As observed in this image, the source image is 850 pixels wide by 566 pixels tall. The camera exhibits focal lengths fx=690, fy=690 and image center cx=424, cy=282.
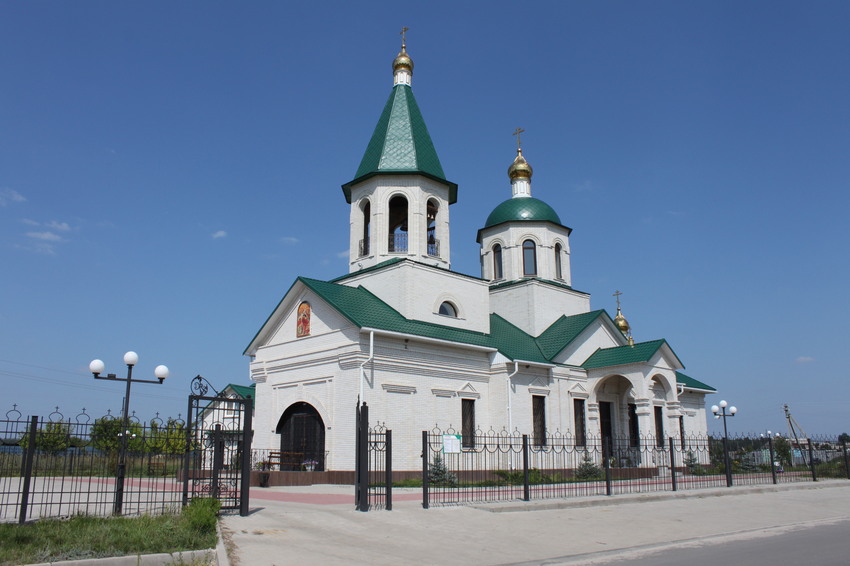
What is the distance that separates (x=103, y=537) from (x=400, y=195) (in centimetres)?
1571

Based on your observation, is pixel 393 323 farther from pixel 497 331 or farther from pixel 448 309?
pixel 497 331

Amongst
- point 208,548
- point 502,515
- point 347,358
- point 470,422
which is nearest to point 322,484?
point 347,358

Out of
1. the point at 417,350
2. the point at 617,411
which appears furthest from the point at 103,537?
the point at 617,411

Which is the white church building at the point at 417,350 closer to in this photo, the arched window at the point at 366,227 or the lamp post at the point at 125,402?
the arched window at the point at 366,227

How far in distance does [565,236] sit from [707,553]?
20326 millimetres

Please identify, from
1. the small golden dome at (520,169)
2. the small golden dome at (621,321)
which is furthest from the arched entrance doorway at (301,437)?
the small golden dome at (621,321)

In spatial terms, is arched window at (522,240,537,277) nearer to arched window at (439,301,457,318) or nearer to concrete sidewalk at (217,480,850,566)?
arched window at (439,301,457,318)

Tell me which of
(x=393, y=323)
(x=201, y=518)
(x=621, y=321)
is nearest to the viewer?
(x=201, y=518)

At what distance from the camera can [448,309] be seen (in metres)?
22.2

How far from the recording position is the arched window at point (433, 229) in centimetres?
2261

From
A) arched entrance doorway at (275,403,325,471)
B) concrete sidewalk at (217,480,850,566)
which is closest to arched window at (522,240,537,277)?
arched entrance doorway at (275,403,325,471)

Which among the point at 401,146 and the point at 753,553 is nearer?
the point at 753,553

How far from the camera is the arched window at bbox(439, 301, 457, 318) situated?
867 inches

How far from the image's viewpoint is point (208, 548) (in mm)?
7797
